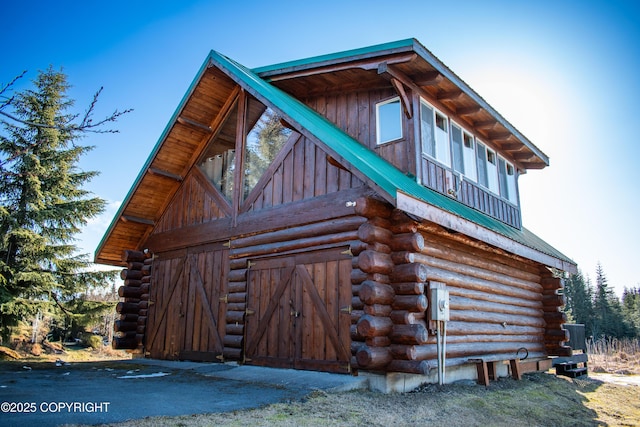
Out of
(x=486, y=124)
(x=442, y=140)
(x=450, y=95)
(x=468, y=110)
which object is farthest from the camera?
(x=486, y=124)

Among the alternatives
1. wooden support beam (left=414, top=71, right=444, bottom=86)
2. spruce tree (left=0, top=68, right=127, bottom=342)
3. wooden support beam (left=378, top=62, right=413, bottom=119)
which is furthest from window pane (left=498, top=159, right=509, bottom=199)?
spruce tree (left=0, top=68, right=127, bottom=342)

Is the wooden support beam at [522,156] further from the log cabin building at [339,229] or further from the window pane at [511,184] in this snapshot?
the window pane at [511,184]

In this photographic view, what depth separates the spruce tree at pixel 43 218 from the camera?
1839 cm

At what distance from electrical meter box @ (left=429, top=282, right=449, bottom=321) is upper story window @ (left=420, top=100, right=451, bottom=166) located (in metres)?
3.35

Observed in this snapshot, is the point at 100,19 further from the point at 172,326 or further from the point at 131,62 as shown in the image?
the point at 172,326

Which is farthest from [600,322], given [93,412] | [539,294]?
[93,412]

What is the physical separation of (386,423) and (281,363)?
4.24 metres

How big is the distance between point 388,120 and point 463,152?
2837 mm

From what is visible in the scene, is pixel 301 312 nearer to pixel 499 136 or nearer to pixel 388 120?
pixel 388 120

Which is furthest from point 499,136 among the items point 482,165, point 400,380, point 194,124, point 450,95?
point 194,124

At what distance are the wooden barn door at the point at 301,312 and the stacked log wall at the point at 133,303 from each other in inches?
205

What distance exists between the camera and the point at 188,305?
43.9ft

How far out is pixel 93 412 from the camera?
6.16 metres

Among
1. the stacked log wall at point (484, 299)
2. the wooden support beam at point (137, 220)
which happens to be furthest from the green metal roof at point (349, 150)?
the wooden support beam at point (137, 220)
